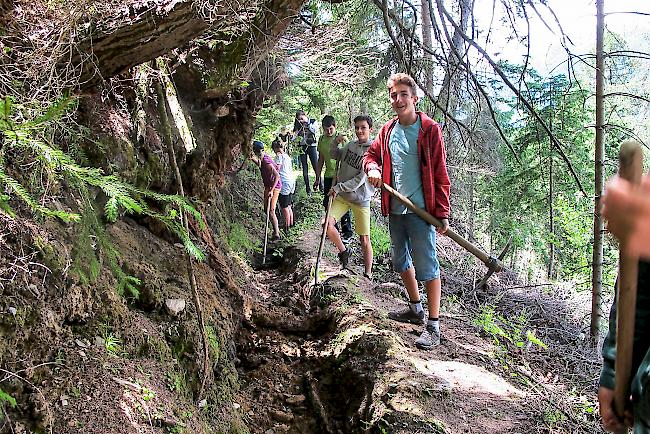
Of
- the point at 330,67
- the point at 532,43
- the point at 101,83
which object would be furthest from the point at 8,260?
the point at 330,67

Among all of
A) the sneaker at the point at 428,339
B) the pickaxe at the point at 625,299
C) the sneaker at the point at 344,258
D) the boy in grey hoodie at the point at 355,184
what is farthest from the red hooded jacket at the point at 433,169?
the pickaxe at the point at 625,299

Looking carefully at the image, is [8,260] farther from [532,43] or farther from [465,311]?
[465,311]

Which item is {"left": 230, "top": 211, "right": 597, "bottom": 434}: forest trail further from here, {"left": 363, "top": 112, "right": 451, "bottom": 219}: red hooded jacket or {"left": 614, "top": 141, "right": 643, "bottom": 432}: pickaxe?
{"left": 614, "top": 141, "right": 643, "bottom": 432}: pickaxe

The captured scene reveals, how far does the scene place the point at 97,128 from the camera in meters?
3.99

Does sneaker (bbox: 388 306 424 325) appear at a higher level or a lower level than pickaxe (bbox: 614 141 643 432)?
lower

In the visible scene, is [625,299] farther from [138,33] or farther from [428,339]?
[428,339]

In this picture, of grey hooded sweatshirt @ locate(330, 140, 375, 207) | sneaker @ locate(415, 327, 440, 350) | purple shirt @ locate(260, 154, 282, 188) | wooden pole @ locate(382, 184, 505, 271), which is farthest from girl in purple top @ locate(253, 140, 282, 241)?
sneaker @ locate(415, 327, 440, 350)

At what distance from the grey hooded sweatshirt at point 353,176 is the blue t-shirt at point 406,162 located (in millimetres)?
1474

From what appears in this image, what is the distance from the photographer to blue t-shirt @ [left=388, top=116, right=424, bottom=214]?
4625 mm

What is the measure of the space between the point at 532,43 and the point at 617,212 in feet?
12.9

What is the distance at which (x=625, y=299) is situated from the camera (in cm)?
148

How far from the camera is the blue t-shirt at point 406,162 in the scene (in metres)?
4.62

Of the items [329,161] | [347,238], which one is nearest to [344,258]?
[347,238]

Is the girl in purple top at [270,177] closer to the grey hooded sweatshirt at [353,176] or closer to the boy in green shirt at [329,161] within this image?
the boy in green shirt at [329,161]
